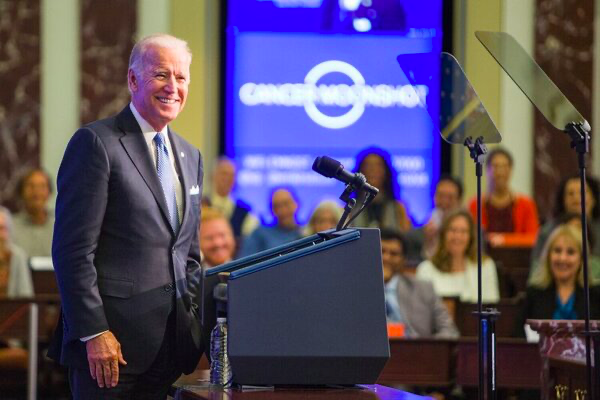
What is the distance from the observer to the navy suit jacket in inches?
120

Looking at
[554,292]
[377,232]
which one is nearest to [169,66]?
[377,232]

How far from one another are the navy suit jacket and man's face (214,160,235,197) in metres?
5.48

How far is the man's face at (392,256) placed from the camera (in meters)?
6.31

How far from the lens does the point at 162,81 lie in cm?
314

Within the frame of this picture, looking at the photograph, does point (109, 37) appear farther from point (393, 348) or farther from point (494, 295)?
point (393, 348)

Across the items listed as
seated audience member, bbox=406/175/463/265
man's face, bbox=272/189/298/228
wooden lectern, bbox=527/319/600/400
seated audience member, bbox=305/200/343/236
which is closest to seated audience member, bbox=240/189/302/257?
man's face, bbox=272/189/298/228

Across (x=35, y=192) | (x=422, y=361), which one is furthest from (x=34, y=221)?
(x=422, y=361)

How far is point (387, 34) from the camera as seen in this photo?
10.2 m

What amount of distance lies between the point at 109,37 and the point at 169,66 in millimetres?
→ 6799

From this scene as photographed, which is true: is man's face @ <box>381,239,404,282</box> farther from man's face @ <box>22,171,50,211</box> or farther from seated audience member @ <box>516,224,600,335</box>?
man's face @ <box>22,171,50,211</box>

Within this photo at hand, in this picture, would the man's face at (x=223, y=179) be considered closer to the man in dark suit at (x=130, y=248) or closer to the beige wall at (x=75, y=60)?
the beige wall at (x=75, y=60)

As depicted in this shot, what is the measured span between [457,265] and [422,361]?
1517 mm

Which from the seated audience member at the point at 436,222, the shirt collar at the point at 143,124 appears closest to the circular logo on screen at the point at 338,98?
the seated audience member at the point at 436,222

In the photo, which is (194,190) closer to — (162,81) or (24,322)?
(162,81)
